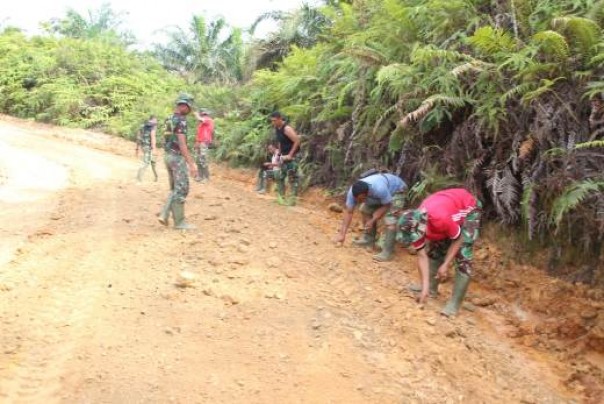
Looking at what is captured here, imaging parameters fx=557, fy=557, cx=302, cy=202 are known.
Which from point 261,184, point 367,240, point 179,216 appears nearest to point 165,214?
point 179,216

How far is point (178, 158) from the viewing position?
6316mm

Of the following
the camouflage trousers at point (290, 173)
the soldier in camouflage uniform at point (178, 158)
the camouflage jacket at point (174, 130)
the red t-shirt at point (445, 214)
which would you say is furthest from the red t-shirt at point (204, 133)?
the red t-shirt at point (445, 214)

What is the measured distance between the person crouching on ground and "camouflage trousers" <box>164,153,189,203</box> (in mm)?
2407

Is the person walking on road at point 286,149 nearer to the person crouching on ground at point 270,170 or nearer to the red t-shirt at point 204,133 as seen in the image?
the person crouching on ground at point 270,170

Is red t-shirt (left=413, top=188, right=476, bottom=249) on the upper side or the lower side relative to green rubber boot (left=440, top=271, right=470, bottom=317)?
upper

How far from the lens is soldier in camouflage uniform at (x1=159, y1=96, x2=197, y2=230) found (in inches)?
244

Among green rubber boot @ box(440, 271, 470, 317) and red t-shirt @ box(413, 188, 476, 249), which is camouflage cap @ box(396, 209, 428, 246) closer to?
red t-shirt @ box(413, 188, 476, 249)

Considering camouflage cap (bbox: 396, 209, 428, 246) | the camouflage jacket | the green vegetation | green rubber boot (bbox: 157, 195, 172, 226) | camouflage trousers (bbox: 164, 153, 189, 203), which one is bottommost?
green rubber boot (bbox: 157, 195, 172, 226)

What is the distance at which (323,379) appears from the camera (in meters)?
3.76

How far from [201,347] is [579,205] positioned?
11.5 ft

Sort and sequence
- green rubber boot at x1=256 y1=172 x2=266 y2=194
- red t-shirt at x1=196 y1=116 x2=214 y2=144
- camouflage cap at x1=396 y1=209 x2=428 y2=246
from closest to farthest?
camouflage cap at x1=396 y1=209 x2=428 y2=246 < green rubber boot at x1=256 y1=172 x2=266 y2=194 < red t-shirt at x1=196 y1=116 x2=214 y2=144

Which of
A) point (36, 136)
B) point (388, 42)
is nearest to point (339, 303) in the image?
point (388, 42)

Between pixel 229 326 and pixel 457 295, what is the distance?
2.08 metres

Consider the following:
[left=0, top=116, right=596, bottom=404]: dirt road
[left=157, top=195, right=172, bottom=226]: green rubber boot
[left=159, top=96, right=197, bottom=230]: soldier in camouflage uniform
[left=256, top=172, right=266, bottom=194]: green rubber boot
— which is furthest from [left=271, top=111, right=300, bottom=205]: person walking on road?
[left=157, top=195, right=172, bottom=226]: green rubber boot
